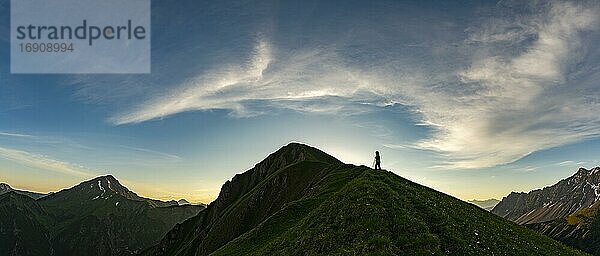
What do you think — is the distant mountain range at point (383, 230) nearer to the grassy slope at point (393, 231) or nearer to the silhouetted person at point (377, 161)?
the grassy slope at point (393, 231)

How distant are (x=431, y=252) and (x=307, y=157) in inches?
4178

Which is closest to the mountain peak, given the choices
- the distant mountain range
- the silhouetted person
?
the silhouetted person

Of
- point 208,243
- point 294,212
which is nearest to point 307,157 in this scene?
point 208,243

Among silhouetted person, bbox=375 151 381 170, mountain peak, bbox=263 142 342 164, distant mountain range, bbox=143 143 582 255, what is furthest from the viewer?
mountain peak, bbox=263 142 342 164

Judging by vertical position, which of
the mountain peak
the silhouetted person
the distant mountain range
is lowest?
the distant mountain range

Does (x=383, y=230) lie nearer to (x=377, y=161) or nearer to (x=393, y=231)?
(x=393, y=231)

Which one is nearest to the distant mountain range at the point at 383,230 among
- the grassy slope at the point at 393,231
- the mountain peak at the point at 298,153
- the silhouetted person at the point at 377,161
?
the grassy slope at the point at 393,231

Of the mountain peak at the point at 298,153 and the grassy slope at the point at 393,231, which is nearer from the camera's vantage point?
the grassy slope at the point at 393,231

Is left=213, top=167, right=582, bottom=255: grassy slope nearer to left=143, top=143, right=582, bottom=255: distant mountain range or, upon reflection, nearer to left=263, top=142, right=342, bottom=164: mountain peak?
left=143, top=143, right=582, bottom=255: distant mountain range

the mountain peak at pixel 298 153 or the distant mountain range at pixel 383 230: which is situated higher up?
the mountain peak at pixel 298 153

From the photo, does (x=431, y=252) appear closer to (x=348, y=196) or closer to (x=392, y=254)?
(x=392, y=254)

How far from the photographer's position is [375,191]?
93.7 ft

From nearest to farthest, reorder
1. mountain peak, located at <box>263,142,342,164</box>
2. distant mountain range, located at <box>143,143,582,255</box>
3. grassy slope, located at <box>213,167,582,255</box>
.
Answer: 1. grassy slope, located at <box>213,167,582,255</box>
2. distant mountain range, located at <box>143,143,582,255</box>
3. mountain peak, located at <box>263,142,342,164</box>

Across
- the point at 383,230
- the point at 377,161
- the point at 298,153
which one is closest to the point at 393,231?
the point at 383,230
